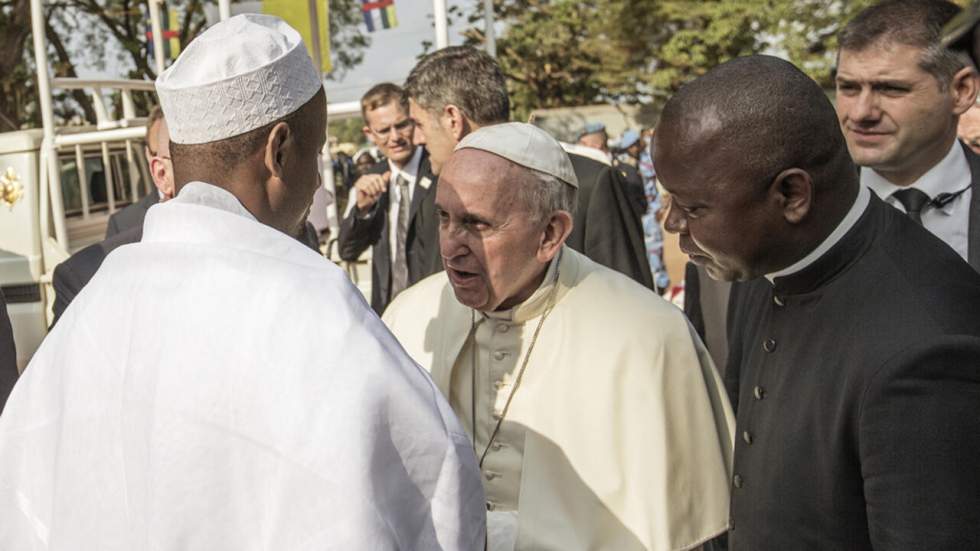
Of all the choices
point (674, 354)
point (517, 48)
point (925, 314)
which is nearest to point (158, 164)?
point (674, 354)

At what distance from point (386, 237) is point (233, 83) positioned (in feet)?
12.8

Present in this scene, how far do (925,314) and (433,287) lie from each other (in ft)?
6.21

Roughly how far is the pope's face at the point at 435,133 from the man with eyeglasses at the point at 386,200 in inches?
39.3

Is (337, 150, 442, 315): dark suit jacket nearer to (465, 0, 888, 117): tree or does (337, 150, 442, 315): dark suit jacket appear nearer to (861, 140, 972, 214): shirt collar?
(861, 140, 972, 214): shirt collar

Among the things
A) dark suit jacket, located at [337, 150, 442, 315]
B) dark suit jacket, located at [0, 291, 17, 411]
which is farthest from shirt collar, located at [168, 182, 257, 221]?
dark suit jacket, located at [337, 150, 442, 315]

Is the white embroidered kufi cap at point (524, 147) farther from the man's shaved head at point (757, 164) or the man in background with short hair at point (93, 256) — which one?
the man in background with short hair at point (93, 256)

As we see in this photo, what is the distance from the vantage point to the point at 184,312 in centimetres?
165

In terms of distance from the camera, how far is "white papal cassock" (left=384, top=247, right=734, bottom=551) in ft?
8.70

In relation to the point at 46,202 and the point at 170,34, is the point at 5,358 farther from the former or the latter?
the point at 170,34

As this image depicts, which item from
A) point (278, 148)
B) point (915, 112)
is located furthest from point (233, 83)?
point (915, 112)

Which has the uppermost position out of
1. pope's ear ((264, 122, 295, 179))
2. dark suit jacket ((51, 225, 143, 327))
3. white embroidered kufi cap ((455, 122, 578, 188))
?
pope's ear ((264, 122, 295, 179))

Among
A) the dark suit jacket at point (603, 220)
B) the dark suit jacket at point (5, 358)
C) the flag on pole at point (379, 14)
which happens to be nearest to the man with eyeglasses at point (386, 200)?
the flag on pole at point (379, 14)

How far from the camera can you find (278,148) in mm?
1863

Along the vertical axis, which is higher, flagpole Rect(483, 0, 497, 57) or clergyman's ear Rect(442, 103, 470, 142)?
flagpole Rect(483, 0, 497, 57)
